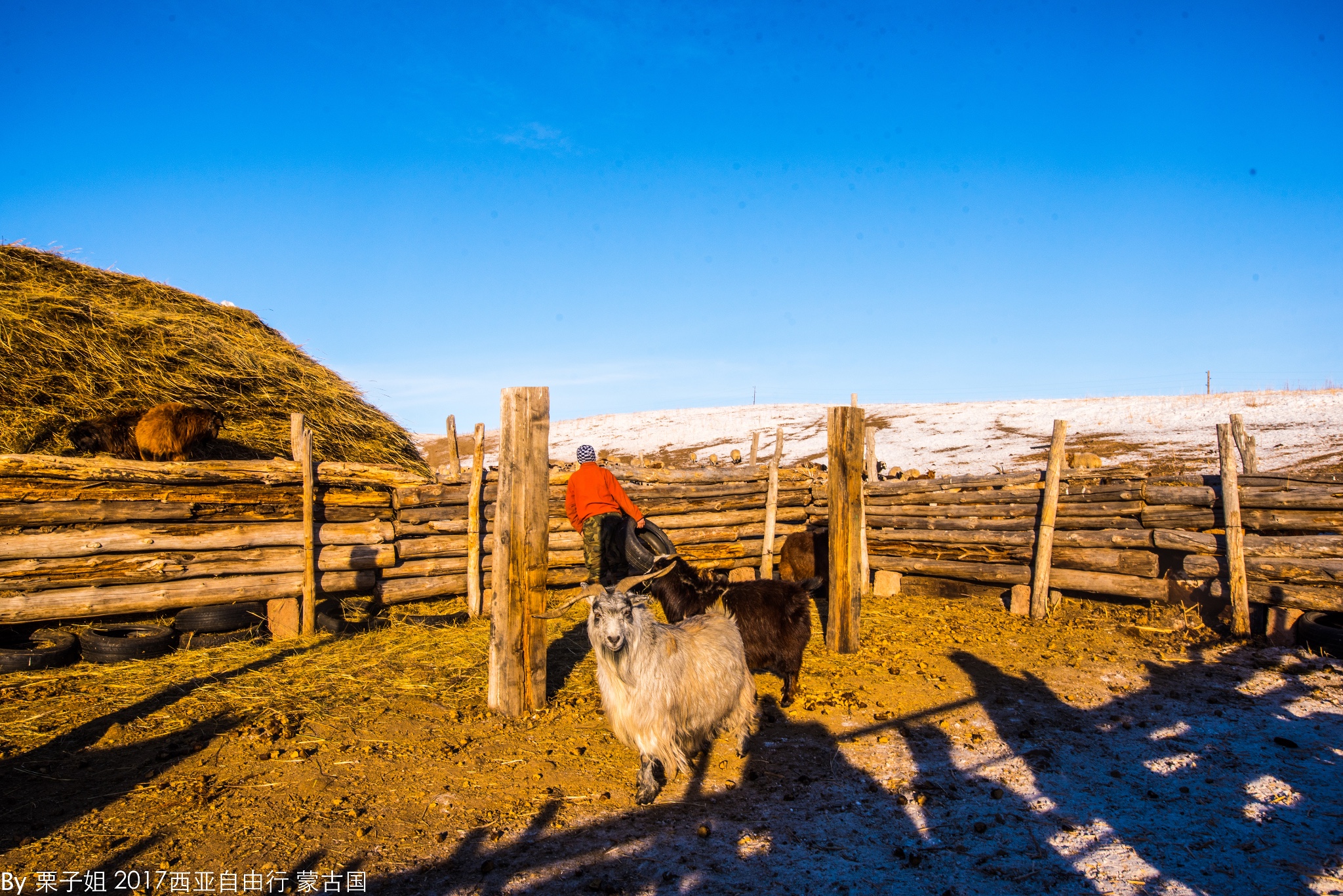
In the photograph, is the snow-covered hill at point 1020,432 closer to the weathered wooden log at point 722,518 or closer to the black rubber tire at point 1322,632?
the weathered wooden log at point 722,518

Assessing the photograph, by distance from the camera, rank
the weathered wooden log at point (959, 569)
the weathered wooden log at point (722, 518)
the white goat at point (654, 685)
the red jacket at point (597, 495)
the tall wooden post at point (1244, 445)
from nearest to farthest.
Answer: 1. the white goat at point (654, 685)
2. the red jacket at point (597, 495)
3. the tall wooden post at point (1244, 445)
4. the weathered wooden log at point (959, 569)
5. the weathered wooden log at point (722, 518)

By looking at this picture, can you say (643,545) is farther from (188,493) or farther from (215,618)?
(188,493)

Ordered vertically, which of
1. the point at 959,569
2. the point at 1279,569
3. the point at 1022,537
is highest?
the point at 1022,537

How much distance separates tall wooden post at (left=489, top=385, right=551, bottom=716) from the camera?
615 centimetres

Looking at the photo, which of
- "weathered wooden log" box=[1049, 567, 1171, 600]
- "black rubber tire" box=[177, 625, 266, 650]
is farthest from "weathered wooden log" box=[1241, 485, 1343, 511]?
"black rubber tire" box=[177, 625, 266, 650]

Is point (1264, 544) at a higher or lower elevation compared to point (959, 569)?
higher

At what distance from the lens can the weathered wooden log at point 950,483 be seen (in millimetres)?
10984

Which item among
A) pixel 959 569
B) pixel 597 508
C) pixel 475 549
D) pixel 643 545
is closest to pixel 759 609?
pixel 643 545

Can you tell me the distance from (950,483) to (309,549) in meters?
9.53

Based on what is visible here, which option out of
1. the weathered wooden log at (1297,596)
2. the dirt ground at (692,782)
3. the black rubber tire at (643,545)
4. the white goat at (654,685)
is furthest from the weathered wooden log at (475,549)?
the weathered wooden log at (1297,596)

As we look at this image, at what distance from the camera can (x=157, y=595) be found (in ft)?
26.8

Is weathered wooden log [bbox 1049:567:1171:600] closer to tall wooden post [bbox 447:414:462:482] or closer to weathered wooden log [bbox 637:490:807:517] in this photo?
weathered wooden log [bbox 637:490:807:517]

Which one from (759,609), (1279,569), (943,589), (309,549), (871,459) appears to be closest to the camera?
(759,609)

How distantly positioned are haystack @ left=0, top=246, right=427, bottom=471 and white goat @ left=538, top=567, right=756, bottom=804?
299 inches
